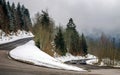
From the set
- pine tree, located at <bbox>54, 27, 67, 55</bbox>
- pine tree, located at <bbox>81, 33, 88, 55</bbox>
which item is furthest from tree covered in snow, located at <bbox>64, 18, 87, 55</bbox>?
pine tree, located at <bbox>54, 27, 67, 55</bbox>

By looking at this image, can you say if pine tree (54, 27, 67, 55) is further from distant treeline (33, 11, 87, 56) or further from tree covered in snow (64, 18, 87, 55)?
tree covered in snow (64, 18, 87, 55)

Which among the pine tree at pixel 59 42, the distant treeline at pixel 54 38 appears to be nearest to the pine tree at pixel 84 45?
the distant treeline at pixel 54 38

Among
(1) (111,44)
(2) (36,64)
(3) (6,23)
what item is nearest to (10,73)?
(2) (36,64)

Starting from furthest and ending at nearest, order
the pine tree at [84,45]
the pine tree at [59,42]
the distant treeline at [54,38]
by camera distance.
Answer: the pine tree at [84,45], the pine tree at [59,42], the distant treeline at [54,38]

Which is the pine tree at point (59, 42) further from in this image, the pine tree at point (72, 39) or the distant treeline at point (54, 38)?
the pine tree at point (72, 39)

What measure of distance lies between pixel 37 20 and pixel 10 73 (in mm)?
73697

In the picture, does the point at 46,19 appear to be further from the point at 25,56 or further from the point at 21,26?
the point at 25,56

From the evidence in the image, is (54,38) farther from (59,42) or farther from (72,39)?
(72,39)

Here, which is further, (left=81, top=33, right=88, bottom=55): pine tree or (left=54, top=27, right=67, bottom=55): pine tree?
(left=81, top=33, right=88, bottom=55): pine tree

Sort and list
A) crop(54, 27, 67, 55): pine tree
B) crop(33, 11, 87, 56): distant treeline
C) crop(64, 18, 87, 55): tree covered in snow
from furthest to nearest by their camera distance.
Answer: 1. crop(64, 18, 87, 55): tree covered in snow
2. crop(54, 27, 67, 55): pine tree
3. crop(33, 11, 87, 56): distant treeline

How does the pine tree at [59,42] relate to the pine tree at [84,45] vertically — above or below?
below

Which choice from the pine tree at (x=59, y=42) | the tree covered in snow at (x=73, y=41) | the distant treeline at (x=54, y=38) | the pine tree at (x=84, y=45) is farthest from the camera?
the pine tree at (x=84, y=45)

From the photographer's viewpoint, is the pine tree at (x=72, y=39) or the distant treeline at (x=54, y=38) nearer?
the distant treeline at (x=54, y=38)

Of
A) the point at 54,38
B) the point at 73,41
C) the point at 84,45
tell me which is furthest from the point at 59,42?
the point at 84,45
